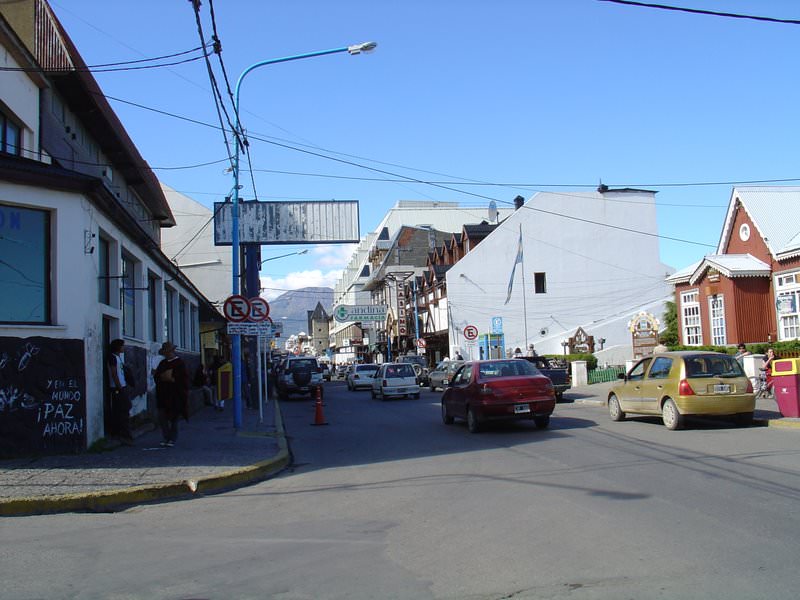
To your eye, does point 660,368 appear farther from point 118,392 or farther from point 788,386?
point 118,392

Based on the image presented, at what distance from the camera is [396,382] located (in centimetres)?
3089

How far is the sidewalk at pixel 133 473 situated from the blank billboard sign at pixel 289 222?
44.0ft

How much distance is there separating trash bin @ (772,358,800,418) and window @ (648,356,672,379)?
2.26 m

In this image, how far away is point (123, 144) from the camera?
20812mm

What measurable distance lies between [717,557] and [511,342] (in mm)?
43686

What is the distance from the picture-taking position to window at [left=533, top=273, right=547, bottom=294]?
50000 millimetres

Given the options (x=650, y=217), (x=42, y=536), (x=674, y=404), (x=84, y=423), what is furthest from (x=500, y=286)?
(x=42, y=536)

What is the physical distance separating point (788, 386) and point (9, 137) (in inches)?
628

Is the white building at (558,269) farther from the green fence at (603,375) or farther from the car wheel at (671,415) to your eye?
the car wheel at (671,415)

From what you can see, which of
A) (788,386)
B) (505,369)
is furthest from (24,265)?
(788,386)

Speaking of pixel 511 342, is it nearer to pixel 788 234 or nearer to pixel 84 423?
pixel 788 234

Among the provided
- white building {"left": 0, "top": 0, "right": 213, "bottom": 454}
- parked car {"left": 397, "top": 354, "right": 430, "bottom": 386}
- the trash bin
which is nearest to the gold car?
the trash bin

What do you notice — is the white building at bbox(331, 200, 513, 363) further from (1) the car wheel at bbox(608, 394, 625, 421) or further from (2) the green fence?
(1) the car wheel at bbox(608, 394, 625, 421)

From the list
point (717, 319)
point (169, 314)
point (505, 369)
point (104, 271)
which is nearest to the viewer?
point (104, 271)
